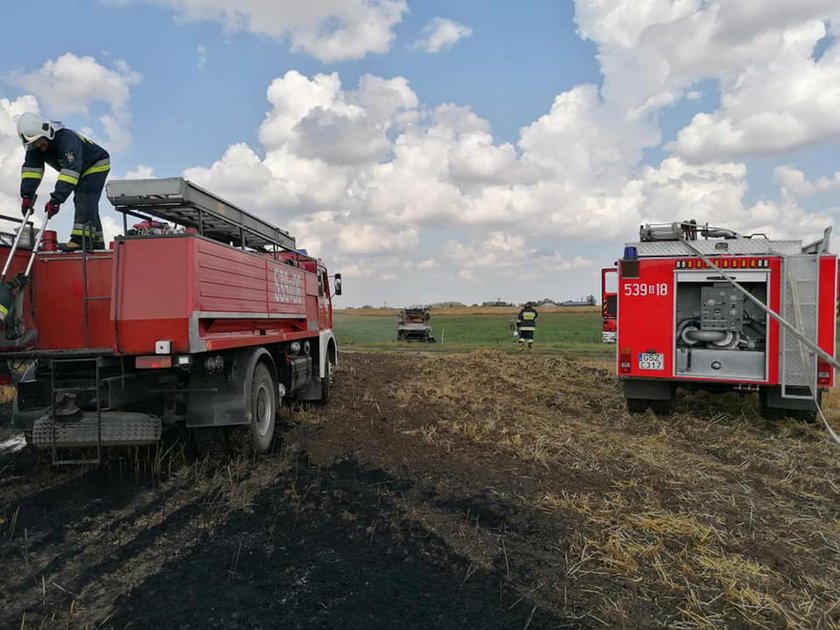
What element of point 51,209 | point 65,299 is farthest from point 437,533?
point 51,209

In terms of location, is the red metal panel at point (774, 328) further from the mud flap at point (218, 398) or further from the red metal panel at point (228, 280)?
the mud flap at point (218, 398)

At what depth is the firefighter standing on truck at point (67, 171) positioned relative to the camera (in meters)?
5.76

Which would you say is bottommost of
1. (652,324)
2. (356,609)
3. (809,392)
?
(356,609)

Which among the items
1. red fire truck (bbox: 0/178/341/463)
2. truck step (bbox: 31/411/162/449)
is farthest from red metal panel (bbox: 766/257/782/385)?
truck step (bbox: 31/411/162/449)

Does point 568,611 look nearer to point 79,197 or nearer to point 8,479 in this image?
point 8,479

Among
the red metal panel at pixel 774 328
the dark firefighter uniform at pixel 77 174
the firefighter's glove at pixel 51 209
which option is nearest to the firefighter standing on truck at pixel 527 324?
the red metal panel at pixel 774 328

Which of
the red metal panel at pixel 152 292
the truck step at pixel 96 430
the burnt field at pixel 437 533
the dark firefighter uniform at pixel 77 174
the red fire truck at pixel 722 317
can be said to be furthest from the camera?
the red fire truck at pixel 722 317

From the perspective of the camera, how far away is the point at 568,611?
318 centimetres

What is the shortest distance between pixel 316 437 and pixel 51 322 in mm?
3113

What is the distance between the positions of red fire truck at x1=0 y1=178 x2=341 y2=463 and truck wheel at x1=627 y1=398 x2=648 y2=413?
541 cm

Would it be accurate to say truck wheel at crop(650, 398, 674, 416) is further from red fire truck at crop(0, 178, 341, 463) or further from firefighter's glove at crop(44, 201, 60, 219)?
firefighter's glove at crop(44, 201, 60, 219)

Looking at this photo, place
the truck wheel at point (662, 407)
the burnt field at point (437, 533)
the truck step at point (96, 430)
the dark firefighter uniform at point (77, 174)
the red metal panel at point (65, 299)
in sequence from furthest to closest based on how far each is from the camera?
the truck wheel at point (662, 407) → the dark firefighter uniform at point (77, 174) → the red metal panel at point (65, 299) → the truck step at point (96, 430) → the burnt field at point (437, 533)

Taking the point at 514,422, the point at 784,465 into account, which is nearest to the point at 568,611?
the point at 784,465

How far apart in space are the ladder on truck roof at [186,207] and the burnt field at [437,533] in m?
A: 2.49
